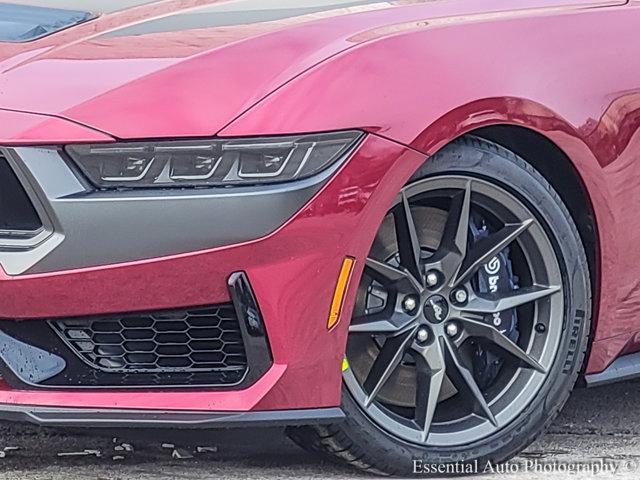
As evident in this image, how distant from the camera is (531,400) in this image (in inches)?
122

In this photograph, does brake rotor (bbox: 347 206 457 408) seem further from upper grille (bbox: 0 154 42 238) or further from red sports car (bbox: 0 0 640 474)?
upper grille (bbox: 0 154 42 238)

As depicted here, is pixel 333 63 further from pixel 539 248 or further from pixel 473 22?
pixel 539 248

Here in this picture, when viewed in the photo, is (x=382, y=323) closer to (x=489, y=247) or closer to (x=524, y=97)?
(x=489, y=247)

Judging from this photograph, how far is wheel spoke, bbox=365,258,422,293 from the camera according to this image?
284cm

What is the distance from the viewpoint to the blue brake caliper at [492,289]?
121 inches

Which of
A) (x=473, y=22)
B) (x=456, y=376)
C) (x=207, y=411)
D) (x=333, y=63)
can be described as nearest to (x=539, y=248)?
(x=456, y=376)

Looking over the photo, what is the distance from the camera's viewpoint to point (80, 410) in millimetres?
2650

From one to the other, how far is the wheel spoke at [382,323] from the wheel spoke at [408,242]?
0.35 feet

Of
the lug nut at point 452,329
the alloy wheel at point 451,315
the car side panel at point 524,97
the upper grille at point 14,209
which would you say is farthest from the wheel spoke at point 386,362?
the upper grille at point 14,209

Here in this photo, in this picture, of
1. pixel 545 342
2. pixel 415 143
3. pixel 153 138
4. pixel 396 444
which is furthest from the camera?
pixel 545 342

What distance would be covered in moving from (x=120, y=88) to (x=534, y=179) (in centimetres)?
108

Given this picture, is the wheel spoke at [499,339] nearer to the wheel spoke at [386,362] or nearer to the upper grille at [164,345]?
the wheel spoke at [386,362]

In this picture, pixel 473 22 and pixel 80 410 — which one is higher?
pixel 473 22
